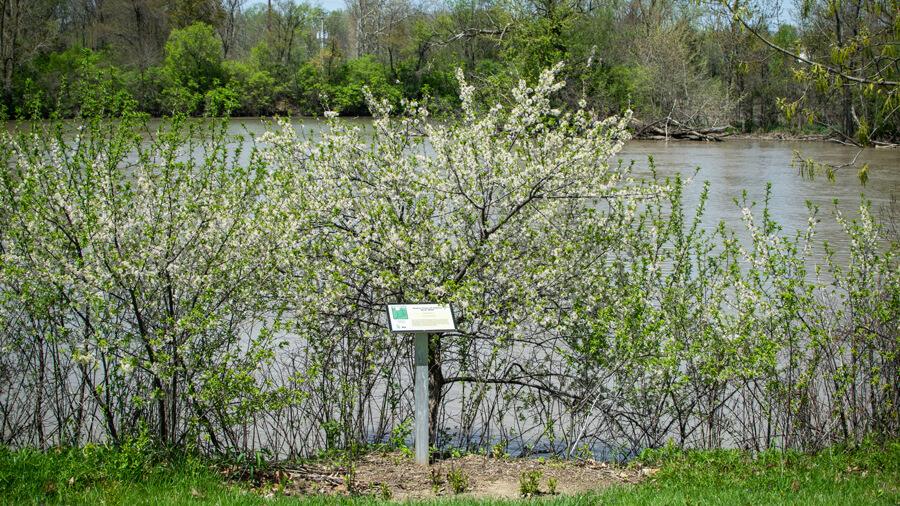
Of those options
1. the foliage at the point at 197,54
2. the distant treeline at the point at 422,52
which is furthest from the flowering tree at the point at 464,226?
the foliage at the point at 197,54

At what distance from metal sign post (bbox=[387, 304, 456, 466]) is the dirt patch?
39 cm

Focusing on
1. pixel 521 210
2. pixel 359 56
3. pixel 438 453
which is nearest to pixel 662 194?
pixel 521 210

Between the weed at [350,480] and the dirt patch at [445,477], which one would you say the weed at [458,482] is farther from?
the weed at [350,480]

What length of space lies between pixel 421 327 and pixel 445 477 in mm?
1188

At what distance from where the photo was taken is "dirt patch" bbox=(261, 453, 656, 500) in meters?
6.52

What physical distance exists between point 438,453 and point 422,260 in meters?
1.74

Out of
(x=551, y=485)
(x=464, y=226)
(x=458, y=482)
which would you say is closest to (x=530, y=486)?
(x=551, y=485)

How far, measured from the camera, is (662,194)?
8812 mm

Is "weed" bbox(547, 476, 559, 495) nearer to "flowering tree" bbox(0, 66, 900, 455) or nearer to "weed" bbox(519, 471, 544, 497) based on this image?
"weed" bbox(519, 471, 544, 497)

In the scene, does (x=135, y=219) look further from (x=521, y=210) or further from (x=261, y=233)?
(x=521, y=210)

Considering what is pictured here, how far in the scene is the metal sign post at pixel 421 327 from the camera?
22.5 ft

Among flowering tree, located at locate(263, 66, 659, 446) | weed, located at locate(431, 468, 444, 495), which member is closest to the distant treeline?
flowering tree, located at locate(263, 66, 659, 446)

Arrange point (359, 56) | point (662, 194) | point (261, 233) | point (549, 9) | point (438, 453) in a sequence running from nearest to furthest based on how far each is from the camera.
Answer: point (261, 233) < point (438, 453) < point (662, 194) < point (549, 9) < point (359, 56)

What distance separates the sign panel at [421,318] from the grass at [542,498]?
1375mm
